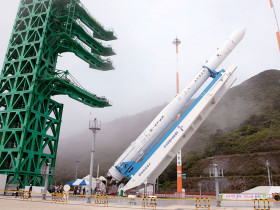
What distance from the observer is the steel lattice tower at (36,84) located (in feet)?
83.0

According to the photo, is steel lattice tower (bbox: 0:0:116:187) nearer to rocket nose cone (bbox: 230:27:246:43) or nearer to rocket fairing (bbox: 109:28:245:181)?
rocket fairing (bbox: 109:28:245:181)

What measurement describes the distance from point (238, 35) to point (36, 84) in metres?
21.4

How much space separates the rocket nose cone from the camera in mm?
22297

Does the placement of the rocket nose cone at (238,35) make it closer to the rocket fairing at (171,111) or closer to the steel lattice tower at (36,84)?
the rocket fairing at (171,111)

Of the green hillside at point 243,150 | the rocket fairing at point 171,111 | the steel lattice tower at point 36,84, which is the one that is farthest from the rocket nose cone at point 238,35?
the green hillside at point 243,150

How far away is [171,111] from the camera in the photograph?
64.9 feet

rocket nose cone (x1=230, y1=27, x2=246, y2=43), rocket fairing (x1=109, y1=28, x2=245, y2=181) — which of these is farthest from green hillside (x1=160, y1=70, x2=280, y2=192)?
rocket nose cone (x1=230, y1=27, x2=246, y2=43)

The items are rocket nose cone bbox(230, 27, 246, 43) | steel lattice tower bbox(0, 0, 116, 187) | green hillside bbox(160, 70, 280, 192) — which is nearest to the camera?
rocket nose cone bbox(230, 27, 246, 43)

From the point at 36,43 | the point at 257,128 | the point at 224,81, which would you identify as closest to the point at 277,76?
the point at 257,128

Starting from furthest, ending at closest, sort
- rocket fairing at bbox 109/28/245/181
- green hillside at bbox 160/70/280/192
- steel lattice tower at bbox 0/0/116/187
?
green hillside at bbox 160/70/280/192 < steel lattice tower at bbox 0/0/116/187 < rocket fairing at bbox 109/28/245/181

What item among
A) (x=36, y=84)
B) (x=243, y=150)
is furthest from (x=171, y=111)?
(x=243, y=150)

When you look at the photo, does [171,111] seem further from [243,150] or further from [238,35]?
[243,150]

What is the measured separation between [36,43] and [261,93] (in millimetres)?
70672

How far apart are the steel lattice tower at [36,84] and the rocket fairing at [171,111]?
11.8m
